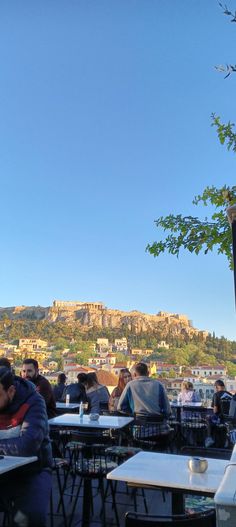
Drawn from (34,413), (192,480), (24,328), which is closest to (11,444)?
(34,413)

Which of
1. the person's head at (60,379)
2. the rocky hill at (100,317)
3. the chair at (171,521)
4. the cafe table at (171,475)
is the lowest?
the cafe table at (171,475)

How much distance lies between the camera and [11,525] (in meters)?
2.21

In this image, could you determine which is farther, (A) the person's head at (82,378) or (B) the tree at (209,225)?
(A) the person's head at (82,378)

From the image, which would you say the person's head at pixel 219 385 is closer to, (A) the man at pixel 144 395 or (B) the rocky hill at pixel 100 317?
(A) the man at pixel 144 395

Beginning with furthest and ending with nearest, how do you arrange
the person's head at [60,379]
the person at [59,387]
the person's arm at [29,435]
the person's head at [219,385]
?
the person's head at [60,379] < the person at [59,387] < the person's head at [219,385] < the person's arm at [29,435]

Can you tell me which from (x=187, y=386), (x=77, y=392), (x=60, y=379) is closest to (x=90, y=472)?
Result: (x=77, y=392)

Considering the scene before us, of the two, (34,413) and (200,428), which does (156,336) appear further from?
(34,413)

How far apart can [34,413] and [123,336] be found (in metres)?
71.2

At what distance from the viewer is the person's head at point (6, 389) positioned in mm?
2342

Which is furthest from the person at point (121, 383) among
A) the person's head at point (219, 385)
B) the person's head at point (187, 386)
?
the person's head at point (187, 386)

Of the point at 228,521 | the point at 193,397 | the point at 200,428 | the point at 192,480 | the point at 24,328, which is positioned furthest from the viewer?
the point at 24,328

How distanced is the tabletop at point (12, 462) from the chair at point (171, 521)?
82cm

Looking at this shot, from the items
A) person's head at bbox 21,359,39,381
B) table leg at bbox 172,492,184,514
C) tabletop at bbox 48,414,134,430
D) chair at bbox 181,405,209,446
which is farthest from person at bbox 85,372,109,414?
table leg at bbox 172,492,184,514

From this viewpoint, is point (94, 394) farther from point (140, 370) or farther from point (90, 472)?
point (90, 472)
